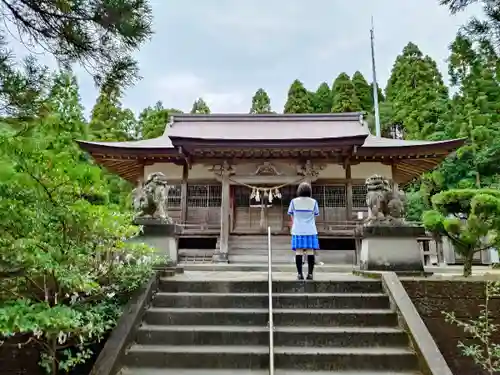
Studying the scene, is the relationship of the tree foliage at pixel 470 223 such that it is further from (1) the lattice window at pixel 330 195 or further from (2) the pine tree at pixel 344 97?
(2) the pine tree at pixel 344 97

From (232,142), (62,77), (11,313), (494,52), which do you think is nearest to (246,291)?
(11,313)

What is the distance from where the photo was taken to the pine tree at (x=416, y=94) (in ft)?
74.0

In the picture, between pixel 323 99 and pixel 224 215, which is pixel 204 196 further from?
pixel 323 99

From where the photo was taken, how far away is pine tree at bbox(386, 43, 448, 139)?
2255 cm

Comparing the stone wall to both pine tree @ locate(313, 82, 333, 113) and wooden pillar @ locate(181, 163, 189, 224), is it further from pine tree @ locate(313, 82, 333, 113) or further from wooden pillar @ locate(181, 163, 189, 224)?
pine tree @ locate(313, 82, 333, 113)

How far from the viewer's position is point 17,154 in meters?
2.89

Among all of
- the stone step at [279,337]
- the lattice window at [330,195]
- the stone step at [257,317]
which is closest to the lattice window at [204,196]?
the lattice window at [330,195]

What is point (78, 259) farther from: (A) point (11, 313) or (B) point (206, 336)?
(B) point (206, 336)

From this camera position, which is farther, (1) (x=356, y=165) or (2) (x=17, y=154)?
(1) (x=356, y=165)

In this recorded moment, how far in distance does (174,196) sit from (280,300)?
27.6ft

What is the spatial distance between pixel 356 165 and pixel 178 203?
226 inches

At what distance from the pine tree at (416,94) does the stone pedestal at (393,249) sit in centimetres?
1737

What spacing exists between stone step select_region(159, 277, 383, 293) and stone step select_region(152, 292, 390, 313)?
0.16m

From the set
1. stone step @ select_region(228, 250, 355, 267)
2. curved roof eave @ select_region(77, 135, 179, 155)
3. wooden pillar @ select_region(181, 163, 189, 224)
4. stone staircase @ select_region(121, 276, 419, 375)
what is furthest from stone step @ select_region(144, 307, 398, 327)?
wooden pillar @ select_region(181, 163, 189, 224)
